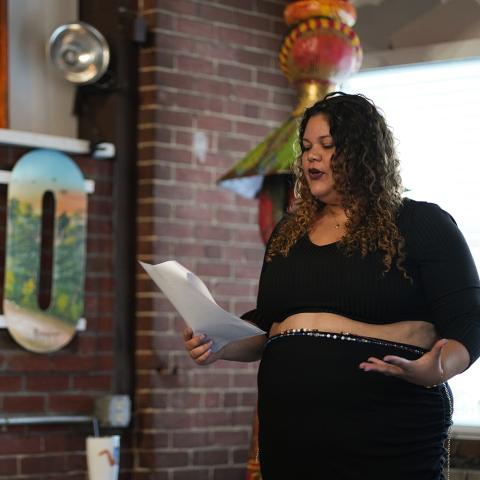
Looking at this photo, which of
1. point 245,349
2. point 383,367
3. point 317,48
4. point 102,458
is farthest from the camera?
point 102,458

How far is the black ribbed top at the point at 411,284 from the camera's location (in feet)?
6.23

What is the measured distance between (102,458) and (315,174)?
1.88m

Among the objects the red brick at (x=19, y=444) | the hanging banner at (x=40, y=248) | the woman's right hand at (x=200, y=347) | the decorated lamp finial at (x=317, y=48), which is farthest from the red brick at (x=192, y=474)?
the woman's right hand at (x=200, y=347)

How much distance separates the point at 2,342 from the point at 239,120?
131cm

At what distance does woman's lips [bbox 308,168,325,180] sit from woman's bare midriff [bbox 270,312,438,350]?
279 millimetres

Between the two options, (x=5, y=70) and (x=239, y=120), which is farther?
(x=239, y=120)

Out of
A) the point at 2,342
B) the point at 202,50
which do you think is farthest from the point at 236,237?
the point at 2,342

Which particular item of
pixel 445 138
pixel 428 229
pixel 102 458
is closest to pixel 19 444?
pixel 102 458

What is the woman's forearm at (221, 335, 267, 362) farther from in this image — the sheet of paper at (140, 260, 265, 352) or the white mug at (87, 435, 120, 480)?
the white mug at (87, 435, 120, 480)

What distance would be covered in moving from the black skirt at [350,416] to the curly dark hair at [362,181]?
195mm

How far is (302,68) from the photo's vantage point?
3.17m

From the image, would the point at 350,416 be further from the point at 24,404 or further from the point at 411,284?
the point at 24,404

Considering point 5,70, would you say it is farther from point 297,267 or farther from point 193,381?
point 297,267

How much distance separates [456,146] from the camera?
3.85 m
